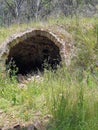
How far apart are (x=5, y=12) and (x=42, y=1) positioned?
615 cm

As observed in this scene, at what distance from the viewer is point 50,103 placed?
15.7 feet

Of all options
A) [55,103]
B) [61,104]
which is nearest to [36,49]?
[55,103]

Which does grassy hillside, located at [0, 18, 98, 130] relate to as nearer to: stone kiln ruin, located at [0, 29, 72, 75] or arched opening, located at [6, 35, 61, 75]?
stone kiln ruin, located at [0, 29, 72, 75]

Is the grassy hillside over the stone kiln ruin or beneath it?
beneath

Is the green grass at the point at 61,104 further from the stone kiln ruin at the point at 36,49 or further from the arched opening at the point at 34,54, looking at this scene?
the arched opening at the point at 34,54

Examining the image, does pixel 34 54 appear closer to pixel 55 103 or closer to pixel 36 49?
pixel 36 49

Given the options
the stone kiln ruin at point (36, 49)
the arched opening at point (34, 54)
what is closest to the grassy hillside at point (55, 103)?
the stone kiln ruin at point (36, 49)

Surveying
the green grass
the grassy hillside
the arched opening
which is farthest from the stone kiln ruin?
the green grass

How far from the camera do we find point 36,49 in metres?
10.3

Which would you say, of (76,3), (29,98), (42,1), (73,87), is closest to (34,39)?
(29,98)

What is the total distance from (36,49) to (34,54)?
0.83 feet

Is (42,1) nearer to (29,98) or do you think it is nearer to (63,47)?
(63,47)

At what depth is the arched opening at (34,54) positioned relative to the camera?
9.64m

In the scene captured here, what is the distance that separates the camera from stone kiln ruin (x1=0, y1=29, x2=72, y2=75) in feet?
28.0
